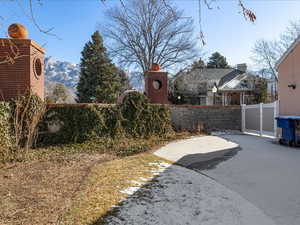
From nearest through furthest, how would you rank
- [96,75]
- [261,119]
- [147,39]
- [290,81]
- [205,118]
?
1. [290,81]
2. [261,119]
3. [205,118]
4. [147,39]
5. [96,75]

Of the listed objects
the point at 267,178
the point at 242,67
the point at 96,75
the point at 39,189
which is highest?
the point at 242,67

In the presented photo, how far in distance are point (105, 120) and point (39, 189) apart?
16.0 ft

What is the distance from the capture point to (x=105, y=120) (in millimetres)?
8461

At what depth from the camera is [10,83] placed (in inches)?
296

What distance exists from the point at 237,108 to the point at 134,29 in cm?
1185

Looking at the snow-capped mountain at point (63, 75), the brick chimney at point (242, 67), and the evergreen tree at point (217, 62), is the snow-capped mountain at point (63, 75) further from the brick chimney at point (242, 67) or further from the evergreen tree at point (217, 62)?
the brick chimney at point (242, 67)

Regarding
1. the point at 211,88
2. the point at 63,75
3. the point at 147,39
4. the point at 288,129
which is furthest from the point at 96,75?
the point at 63,75

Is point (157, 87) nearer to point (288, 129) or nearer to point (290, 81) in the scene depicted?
point (290, 81)

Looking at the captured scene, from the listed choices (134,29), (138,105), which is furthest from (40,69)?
(134,29)

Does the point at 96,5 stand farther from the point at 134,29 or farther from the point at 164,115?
the point at 134,29

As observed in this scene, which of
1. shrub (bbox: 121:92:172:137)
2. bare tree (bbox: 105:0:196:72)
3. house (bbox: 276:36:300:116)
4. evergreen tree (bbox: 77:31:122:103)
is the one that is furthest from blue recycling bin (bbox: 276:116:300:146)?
evergreen tree (bbox: 77:31:122:103)

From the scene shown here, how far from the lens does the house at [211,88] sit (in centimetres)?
2383

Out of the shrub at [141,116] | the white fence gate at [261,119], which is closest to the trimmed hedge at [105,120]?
the shrub at [141,116]

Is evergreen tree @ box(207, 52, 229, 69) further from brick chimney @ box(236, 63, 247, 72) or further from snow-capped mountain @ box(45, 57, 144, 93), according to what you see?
snow-capped mountain @ box(45, 57, 144, 93)
